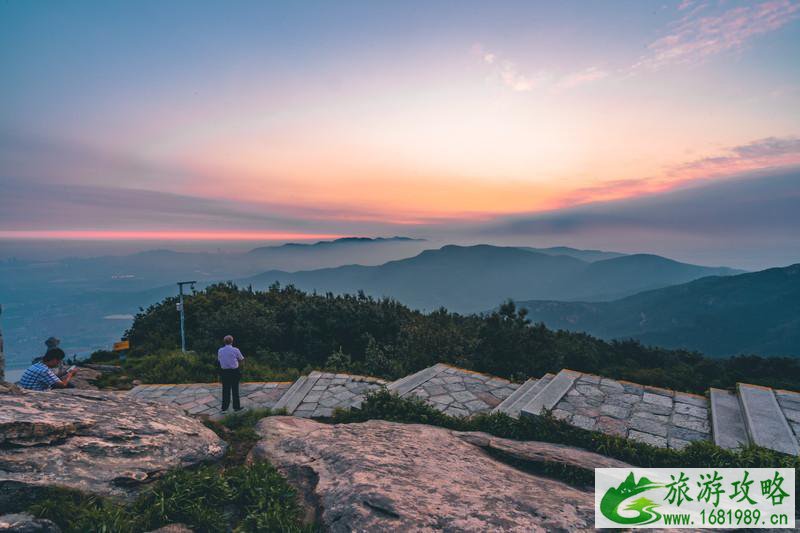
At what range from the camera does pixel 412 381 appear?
7562mm

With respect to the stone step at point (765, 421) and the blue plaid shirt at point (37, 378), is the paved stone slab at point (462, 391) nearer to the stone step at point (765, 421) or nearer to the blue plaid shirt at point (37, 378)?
the stone step at point (765, 421)

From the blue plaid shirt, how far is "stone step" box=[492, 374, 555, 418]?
696 cm

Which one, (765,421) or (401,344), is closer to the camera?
(765,421)

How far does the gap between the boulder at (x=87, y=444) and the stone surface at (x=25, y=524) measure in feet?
0.86

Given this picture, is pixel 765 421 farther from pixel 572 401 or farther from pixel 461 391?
pixel 461 391

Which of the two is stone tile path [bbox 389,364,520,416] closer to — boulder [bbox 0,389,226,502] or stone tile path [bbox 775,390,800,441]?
boulder [bbox 0,389,226,502]

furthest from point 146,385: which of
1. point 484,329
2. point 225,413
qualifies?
point 484,329

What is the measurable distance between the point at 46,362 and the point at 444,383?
6884 mm

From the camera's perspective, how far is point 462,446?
4.68 metres

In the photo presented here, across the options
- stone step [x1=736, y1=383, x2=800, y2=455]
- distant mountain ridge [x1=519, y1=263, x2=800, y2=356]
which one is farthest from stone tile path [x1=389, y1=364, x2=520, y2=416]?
distant mountain ridge [x1=519, y1=263, x2=800, y2=356]

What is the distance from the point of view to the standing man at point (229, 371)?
269 inches

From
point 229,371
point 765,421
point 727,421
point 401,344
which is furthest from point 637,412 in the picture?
point 229,371

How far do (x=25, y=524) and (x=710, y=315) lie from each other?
146149 mm

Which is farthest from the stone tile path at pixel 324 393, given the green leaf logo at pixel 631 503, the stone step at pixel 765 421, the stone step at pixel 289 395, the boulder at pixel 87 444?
the stone step at pixel 765 421
